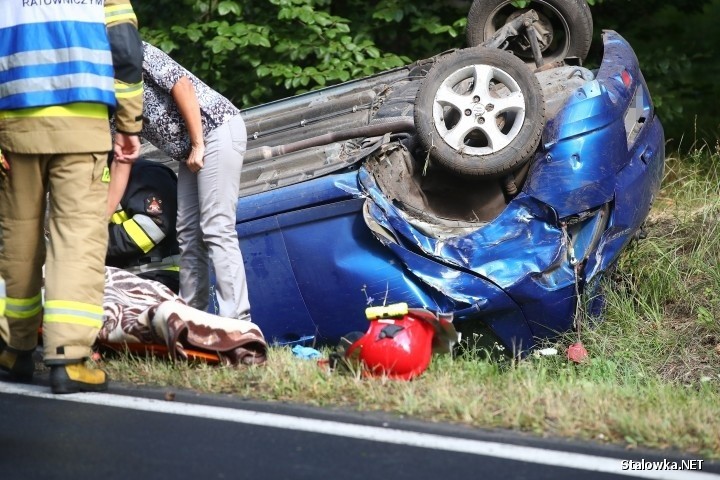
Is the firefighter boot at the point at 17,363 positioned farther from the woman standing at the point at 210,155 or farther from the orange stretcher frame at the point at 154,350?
the woman standing at the point at 210,155

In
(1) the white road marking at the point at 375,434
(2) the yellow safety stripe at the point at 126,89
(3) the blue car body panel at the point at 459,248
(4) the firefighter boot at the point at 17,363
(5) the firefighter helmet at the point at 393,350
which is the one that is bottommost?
(1) the white road marking at the point at 375,434

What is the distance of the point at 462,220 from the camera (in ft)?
20.1

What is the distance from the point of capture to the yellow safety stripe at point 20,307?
4.98 meters

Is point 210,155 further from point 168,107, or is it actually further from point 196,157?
point 168,107

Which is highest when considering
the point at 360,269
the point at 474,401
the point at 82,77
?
the point at 82,77

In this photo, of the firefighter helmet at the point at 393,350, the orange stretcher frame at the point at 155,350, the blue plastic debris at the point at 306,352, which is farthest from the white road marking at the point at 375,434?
the blue plastic debris at the point at 306,352

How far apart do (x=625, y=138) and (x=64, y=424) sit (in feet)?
10.3

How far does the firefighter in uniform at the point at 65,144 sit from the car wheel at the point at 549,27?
279 centimetres

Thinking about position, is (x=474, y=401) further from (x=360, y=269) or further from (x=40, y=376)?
(x=40, y=376)

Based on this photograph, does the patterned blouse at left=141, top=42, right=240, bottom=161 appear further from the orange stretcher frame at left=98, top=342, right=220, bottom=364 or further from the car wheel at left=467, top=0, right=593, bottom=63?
the car wheel at left=467, top=0, right=593, bottom=63

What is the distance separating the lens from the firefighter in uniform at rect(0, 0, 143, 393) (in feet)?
15.4

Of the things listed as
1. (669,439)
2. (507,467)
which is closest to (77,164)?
(507,467)

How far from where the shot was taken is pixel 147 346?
5.37 meters

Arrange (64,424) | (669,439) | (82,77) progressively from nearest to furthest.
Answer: (669,439), (64,424), (82,77)
